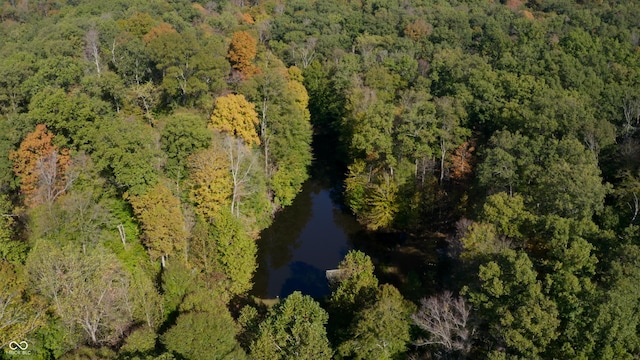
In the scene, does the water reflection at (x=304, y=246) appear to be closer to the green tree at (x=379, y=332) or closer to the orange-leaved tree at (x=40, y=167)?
the green tree at (x=379, y=332)

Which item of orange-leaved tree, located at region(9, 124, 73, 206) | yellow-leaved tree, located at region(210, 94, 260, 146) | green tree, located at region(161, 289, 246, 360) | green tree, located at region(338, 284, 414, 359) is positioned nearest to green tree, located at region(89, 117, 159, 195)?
orange-leaved tree, located at region(9, 124, 73, 206)

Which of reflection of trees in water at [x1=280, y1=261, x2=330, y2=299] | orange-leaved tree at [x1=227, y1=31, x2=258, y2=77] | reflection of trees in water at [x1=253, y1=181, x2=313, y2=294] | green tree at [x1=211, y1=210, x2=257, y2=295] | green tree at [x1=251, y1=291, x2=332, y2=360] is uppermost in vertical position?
orange-leaved tree at [x1=227, y1=31, x2=258, y2=77]

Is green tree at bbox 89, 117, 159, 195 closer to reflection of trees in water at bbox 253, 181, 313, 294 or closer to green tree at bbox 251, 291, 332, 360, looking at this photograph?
reflection of trees in water at bbox 253, 181, 313, 294

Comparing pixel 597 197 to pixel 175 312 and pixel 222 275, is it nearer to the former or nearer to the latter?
pixel 222 275

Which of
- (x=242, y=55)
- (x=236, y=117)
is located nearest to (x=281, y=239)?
(x=236, y=117)

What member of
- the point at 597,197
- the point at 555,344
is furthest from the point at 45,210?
the point at 597,197

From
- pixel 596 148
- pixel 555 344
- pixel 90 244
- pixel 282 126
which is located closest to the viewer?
pixel 555 344

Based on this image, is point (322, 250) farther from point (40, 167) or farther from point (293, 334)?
point (40, 167)

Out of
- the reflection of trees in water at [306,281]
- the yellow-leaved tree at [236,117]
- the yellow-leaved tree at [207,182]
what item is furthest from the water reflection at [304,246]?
the yellow-leaved tree at [236,117]
